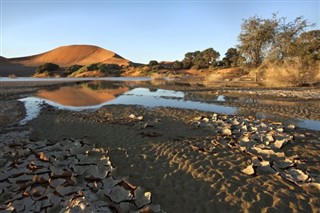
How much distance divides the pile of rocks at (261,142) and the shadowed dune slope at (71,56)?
4732 inches

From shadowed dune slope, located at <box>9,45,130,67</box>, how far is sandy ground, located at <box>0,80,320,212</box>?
119548 millimetres

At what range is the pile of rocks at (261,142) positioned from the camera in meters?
5.88

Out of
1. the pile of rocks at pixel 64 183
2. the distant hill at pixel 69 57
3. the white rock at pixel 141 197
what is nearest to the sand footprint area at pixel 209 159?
the white rock at pixel 141 197

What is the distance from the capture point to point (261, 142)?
7875 mm

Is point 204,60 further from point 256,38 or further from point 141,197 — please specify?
point 141,197

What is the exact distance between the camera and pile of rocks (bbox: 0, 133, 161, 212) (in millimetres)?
4625

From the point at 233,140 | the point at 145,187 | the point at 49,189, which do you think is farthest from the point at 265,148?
the point at 49,189

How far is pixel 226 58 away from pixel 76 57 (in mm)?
86900

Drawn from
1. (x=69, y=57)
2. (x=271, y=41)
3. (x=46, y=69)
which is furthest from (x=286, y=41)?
(x=69, y=57)

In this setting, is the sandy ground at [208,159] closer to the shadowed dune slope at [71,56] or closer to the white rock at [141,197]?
the white rock at [141,197]

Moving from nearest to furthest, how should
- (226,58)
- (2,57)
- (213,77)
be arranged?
(213,77) → (226,58) → (2,57)

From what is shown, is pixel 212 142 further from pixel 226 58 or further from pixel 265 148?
pixel 226 58

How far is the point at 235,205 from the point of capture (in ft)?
15.4

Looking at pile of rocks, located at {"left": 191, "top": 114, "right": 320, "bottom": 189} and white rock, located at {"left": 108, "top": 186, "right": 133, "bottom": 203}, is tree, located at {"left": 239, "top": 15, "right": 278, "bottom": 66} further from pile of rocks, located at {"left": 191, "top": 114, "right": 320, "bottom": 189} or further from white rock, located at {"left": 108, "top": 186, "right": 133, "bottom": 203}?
white rock, located at {"left": 108, "top": 186, "right": 133, "bottom": 203}
